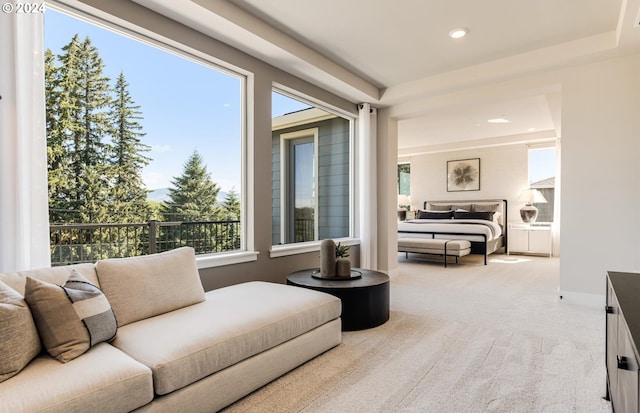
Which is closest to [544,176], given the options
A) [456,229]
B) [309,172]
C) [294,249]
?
[456,229]

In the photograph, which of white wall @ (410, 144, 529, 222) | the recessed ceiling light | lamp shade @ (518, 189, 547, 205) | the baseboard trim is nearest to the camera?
the recessed ceiling light

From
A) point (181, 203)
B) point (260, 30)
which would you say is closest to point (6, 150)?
point (181, 203)

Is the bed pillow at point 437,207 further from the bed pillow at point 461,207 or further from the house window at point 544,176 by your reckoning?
the house window at point 544,176

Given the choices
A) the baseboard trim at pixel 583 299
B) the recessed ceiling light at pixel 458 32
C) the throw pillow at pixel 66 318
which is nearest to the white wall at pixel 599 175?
the baseboard trim at pixel 583 299

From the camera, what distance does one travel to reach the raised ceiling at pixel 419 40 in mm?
2893

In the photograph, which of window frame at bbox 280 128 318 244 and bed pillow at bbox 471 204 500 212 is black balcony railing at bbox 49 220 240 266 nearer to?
window frame at bbox 280 128 318 244

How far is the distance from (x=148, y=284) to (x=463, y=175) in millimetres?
8048

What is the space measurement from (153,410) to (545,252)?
26.0 ft

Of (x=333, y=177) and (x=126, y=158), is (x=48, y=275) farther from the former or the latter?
(x=333, y=177)

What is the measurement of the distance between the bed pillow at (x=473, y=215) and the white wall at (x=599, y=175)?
12.8 feet

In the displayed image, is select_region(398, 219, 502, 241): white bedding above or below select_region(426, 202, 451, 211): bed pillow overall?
below

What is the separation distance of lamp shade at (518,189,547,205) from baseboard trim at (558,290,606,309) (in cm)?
421

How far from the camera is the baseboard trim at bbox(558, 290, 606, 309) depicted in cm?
360

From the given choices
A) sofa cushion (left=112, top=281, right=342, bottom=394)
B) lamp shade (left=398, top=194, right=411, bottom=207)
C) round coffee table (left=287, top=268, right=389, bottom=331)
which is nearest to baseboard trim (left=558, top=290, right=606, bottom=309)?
round coffee table (left=287, top=268, right=389, bottom=331)
